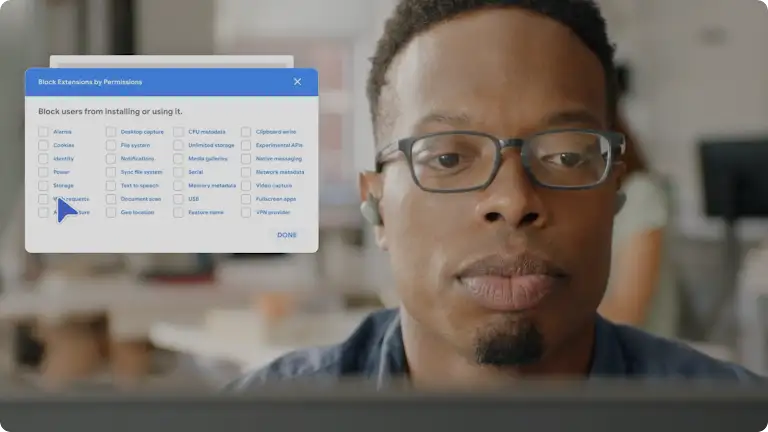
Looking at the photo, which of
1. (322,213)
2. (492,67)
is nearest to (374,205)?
(322,213)

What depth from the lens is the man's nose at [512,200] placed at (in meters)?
0.94

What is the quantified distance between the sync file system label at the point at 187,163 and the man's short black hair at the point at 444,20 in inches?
3.0

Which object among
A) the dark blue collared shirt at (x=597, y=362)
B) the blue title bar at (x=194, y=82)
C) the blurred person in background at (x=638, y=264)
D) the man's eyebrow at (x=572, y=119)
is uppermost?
the blue title bar at (x=194, y=82)

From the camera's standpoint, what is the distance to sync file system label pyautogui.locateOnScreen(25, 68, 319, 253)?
0.98 metres

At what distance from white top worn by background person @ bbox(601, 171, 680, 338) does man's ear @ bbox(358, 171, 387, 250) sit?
0.27m

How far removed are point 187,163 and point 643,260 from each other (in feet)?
1.79

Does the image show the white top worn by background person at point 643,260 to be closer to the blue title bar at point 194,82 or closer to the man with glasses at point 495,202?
the man with glasses at point 495,202

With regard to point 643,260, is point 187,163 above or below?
above

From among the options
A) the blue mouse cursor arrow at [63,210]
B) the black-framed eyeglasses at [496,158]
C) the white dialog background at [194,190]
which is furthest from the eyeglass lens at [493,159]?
the blue mouse cursor arrow at [63,210]

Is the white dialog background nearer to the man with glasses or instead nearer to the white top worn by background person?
the man with glasses

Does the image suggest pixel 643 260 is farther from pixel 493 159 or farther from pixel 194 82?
pixel 194 82

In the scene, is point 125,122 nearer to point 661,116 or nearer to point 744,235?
point 661,116

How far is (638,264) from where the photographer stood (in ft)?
3.21

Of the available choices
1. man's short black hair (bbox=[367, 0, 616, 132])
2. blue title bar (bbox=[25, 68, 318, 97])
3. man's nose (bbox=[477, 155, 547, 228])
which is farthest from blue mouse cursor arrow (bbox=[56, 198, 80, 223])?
man's nose (bbox=[477, 155, 547, 228])
